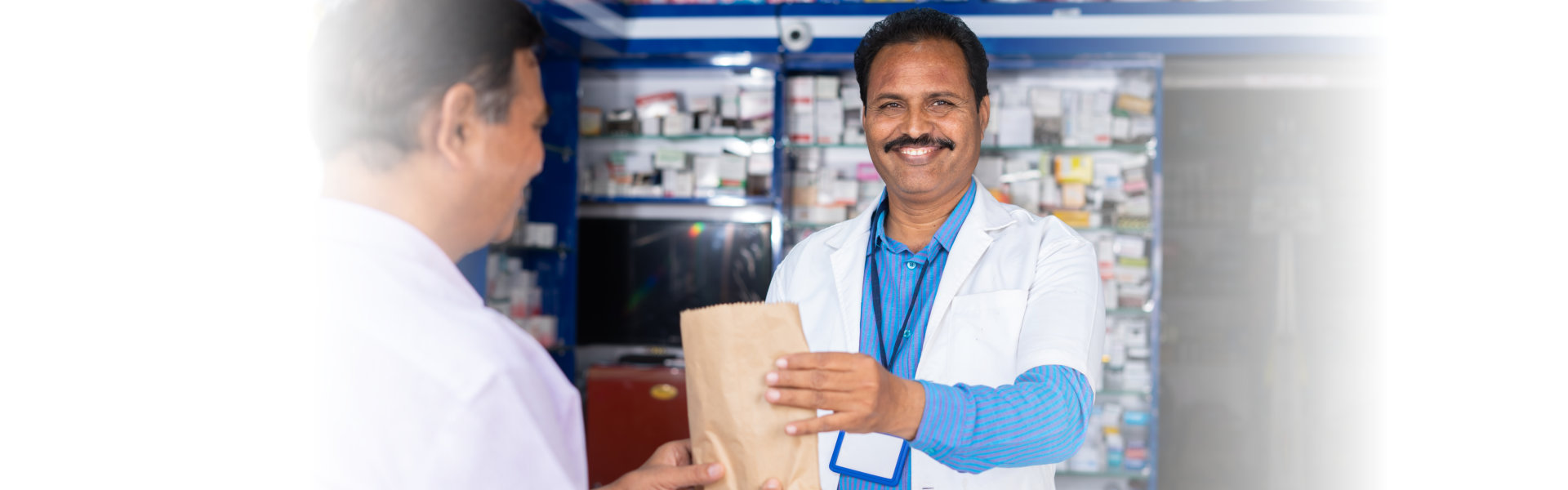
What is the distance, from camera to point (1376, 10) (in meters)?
4.29

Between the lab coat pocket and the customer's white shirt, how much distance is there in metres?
0.92

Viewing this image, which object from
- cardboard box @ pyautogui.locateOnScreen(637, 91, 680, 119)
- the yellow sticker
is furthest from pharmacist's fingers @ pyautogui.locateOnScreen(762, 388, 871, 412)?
cardboard box @ pyautogui.locateOnScreen(637, 91, 680, 119)

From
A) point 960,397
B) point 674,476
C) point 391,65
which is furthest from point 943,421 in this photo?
point 391,65

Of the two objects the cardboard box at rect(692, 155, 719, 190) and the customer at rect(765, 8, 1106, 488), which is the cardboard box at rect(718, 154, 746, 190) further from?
the customer at rect(765, 8, 1106, 488)

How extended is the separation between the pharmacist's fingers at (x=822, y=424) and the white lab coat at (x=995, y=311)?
50 cm

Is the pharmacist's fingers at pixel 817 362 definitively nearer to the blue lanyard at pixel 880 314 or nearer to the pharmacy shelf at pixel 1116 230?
the blue lanyard at pixel 880 314

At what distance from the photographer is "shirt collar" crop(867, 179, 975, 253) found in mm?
1659

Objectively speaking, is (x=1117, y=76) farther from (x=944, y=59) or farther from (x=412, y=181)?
(x=412, y=181)

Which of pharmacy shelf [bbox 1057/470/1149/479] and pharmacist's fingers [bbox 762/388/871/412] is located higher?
pharmacist's fingers [bbox 762/388/871/412]

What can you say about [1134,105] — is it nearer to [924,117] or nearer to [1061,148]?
[1061,148]

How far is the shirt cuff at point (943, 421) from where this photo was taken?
1.09 meters

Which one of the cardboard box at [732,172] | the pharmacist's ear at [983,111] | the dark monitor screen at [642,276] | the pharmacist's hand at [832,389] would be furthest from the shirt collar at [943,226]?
the dark monitor screen at [642,276]

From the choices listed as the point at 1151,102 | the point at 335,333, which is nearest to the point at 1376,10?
the point at 1151,102

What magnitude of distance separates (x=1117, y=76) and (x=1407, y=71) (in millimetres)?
1239
